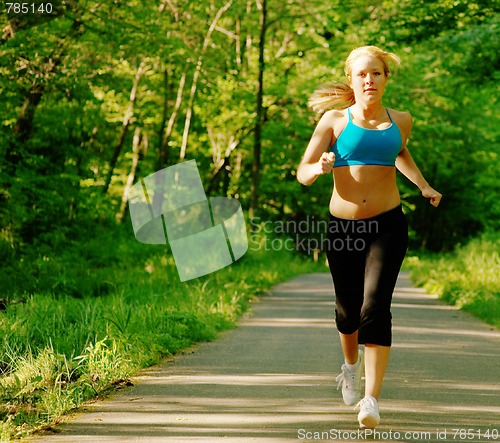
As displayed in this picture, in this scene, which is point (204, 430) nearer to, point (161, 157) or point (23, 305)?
point (23, 305)

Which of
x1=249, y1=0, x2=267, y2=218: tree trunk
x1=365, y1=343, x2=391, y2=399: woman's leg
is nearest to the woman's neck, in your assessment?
x1=365, y1=343, x2=391, y2=399: woman's leg

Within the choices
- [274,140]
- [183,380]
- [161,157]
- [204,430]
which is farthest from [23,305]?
[274,140]

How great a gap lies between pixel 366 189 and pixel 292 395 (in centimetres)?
172

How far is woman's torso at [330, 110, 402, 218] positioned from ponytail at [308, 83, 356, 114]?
225mm

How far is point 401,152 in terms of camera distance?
6.00 metres

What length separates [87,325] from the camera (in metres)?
9.49

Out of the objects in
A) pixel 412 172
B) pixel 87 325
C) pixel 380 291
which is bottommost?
pixel 87 325

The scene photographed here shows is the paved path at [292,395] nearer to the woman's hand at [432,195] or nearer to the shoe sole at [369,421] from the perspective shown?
the shoe sole at [369,421]

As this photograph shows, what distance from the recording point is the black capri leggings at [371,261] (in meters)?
5.65

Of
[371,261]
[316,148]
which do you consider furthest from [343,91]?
[371,261]

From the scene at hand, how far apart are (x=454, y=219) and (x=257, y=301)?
40.3 meters

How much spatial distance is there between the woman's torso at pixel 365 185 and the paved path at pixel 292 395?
3.90 ft

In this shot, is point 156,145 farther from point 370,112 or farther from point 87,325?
point 370,112
